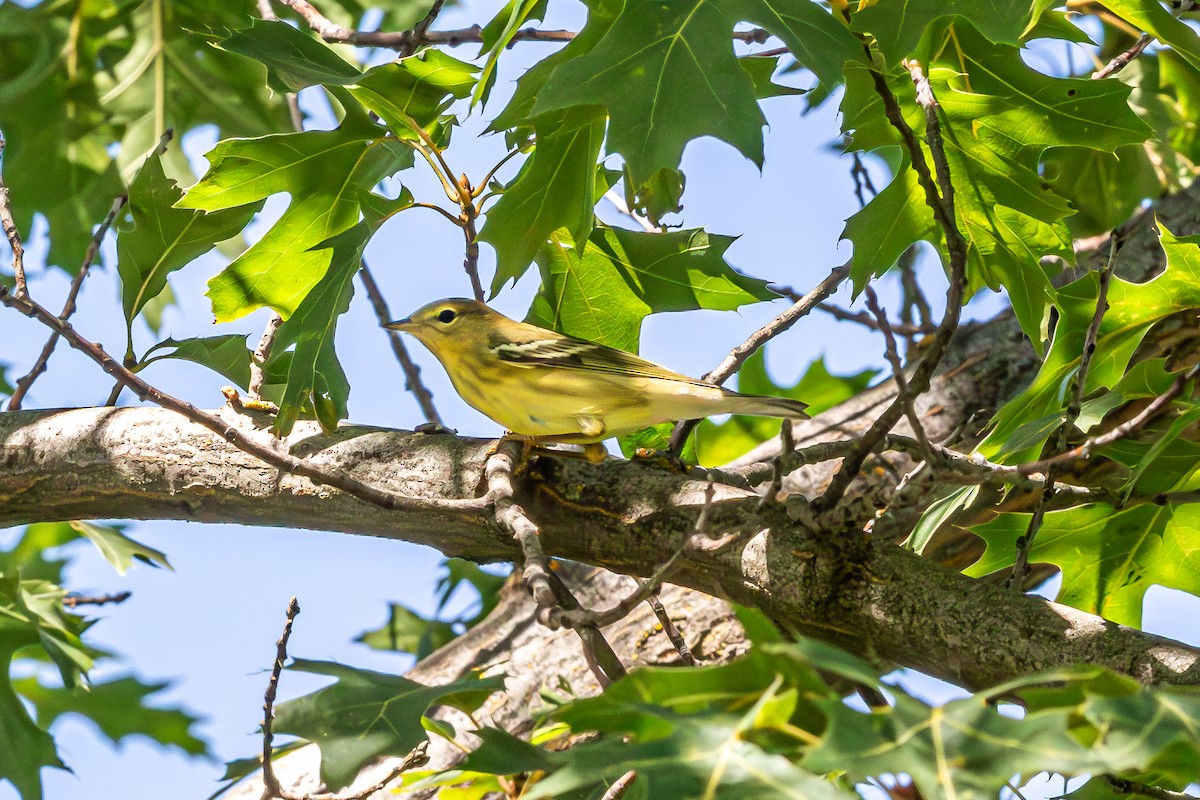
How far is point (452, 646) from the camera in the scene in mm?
4133

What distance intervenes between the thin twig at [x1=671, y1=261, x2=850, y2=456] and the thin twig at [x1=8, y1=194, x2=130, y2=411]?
1.85 m

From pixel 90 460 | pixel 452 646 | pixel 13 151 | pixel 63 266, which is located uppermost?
pixel 13 151

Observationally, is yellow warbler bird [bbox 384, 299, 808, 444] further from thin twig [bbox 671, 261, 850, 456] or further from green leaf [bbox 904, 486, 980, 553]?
green leaf [bbox 904, 486, 980, 553]

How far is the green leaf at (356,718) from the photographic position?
6.18ft

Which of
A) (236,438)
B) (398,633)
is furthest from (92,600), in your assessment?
(236,438)

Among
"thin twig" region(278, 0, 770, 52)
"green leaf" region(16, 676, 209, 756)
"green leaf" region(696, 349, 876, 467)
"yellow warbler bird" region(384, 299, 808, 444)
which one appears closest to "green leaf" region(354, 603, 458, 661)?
"green leaf" region(16, 676, 209, 756)

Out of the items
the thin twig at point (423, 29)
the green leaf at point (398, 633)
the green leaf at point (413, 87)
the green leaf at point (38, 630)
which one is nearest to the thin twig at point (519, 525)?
the green leaf at point (413, 87)

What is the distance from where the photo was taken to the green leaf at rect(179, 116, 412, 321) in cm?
296

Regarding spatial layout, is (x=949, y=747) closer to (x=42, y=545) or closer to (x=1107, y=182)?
(x=1107, y=182)

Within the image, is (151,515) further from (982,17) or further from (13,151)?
(13,151)

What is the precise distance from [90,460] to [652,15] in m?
2.06

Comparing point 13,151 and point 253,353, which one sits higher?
point 13,151

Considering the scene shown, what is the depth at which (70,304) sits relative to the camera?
312cm

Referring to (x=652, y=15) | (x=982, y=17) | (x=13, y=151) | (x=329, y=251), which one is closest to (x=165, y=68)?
(x=13, y=151)
